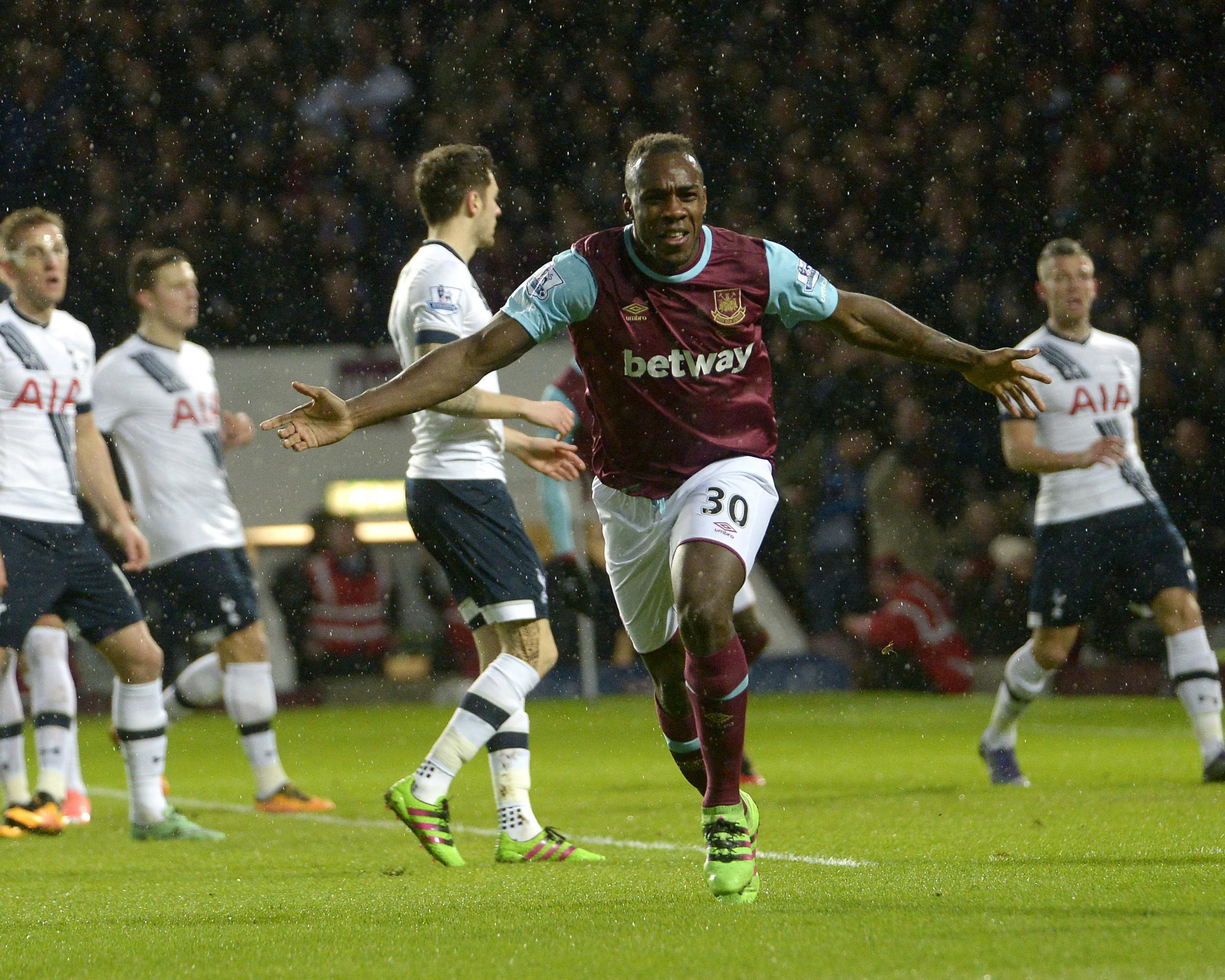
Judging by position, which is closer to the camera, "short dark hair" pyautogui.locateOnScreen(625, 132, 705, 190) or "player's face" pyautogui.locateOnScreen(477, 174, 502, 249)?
"short dark hair" pyautogui.locateOnScreen(625, 132, 705, 190)

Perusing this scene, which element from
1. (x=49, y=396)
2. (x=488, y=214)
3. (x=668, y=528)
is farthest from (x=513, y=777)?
(x=49, y=396)

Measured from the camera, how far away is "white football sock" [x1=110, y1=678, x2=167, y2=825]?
20.7 ft

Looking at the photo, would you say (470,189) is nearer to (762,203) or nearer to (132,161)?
(762,203)

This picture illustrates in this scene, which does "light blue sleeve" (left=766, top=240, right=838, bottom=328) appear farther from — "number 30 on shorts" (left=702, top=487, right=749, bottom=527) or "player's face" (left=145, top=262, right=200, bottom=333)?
"player's face" (left=145, top=262, right=200, bottom=333)

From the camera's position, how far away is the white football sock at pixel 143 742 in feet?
20.7

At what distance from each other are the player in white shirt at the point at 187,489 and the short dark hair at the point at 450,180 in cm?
180

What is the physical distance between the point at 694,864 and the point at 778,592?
1012 centimetres

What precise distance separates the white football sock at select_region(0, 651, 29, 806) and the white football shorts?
3078mm

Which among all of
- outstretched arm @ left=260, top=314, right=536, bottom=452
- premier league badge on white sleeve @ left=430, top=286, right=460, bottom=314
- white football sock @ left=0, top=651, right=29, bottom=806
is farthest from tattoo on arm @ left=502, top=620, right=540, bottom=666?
white football sock @ left=0, top=651, right=29, bottom=806

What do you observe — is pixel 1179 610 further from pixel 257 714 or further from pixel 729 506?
pixel 257 714

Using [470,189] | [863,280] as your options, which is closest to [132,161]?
[863,280]

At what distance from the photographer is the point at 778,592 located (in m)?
15.0

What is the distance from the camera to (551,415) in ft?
16.6

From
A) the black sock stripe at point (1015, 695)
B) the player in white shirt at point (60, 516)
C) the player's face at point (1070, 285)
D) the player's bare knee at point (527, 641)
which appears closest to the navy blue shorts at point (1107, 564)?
the black sock stripe at point (1015, 695)
